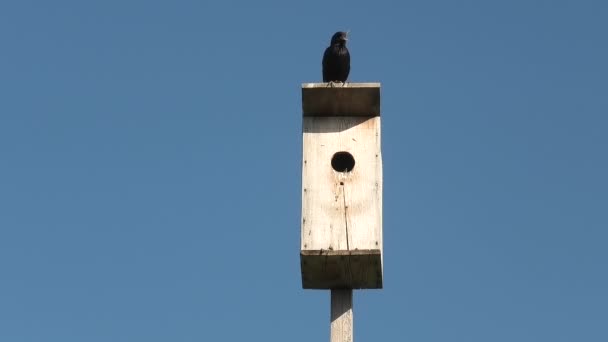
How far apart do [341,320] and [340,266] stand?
0.34 metres

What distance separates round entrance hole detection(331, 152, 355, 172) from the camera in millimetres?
7258

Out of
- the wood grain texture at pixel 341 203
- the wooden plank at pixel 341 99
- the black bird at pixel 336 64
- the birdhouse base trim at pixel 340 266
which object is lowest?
the birdhouse base trim at pixel 340 266

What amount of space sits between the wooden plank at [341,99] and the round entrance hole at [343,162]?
268 millimetres

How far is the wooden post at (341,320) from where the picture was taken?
655cm

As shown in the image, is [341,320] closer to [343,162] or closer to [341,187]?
[341,187]

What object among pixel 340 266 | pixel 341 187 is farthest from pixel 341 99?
pixel 340 266

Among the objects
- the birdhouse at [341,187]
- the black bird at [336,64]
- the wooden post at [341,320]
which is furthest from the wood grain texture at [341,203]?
the black bird at [336,64]

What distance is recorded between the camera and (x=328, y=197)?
7.11 m

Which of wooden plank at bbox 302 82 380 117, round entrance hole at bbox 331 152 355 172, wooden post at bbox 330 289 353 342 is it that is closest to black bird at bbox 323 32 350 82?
wooden plank at bbox 302 82 380 117

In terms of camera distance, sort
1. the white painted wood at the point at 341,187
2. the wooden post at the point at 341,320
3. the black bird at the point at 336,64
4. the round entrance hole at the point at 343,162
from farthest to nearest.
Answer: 1. the black bird at the point at 336,64
2. the round entrance hole at the point at 343,162
3. the white painted wood at the point at 341,187
4. the wooden post at the point at 341,320

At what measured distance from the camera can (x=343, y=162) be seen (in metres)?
7.30

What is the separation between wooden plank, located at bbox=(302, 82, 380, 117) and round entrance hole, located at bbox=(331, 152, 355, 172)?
27 cm

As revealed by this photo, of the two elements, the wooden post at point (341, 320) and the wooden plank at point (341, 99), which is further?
the wooden plank at point (341, 99)

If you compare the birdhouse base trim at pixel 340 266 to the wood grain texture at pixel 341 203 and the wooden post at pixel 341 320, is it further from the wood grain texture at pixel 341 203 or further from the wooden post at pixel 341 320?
the wooden post at pixel 341 320
